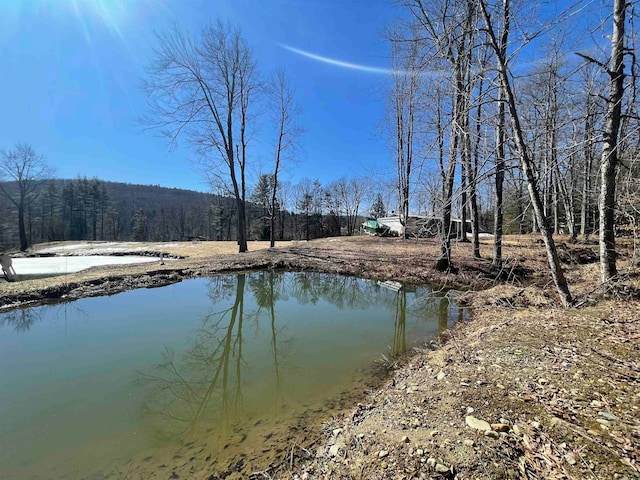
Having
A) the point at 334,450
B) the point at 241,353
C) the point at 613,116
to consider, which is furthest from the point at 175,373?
the point at 613,116

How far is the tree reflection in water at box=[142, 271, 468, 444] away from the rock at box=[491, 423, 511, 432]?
2.40m

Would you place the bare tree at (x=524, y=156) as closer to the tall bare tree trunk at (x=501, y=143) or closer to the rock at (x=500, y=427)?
the tall bare tree trunk at (x=501, y=143)

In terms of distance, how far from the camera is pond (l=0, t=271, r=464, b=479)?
2.85 metres

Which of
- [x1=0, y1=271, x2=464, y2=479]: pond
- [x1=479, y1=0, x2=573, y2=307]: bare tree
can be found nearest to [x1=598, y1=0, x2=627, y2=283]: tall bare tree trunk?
[x1=479, y1=0, x2=573, y2=307]: bare tree

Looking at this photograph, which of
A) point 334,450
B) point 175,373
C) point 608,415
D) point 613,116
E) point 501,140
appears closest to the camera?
point 608,415

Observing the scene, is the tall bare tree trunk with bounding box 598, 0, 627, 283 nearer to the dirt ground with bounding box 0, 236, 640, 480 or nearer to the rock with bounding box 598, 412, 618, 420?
the dirt ground with bounding box 0, 236, 640, 480

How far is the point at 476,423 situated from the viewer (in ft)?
7.25

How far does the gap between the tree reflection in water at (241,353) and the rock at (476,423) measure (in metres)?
2.22

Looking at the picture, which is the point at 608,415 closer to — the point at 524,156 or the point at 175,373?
the point at 524,156

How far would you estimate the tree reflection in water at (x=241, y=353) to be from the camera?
3473 mm

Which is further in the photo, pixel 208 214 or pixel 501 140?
pixel 208 214

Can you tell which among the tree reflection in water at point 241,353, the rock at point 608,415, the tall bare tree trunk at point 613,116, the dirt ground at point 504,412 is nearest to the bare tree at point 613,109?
the tall bare tree trunk at point 613,116

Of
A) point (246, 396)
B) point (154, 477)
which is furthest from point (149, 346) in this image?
point (154, 477)

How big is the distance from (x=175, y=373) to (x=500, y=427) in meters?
4.33
